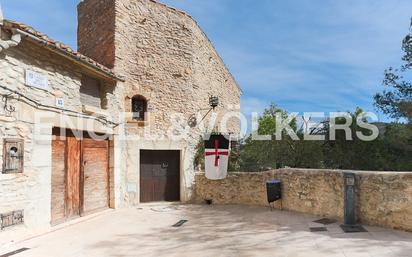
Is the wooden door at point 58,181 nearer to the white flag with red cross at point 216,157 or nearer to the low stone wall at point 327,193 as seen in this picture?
the white flag with red cross at point 216,157

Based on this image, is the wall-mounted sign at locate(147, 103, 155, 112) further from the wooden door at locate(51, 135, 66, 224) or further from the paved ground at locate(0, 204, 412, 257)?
the paved ground at locate(0, 204, 412, 257)

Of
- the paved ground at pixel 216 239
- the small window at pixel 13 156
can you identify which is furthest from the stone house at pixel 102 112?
A: the paved ground at pixel 216 239

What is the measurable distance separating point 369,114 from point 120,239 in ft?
31.5

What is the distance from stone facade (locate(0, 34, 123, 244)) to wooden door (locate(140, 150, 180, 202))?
131 inches

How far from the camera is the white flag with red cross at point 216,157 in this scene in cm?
1004

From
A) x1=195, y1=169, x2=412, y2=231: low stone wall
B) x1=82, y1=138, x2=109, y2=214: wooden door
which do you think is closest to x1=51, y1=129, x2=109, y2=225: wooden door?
x1=82, y1=138, x2=109, y2=214: wooden door

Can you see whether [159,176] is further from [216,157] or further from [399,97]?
[399,97]

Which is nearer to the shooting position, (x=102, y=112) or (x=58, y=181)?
(x=58, y=181)

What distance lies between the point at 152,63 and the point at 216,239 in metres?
6.76

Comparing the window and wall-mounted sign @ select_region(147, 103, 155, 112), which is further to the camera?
wall-mounted sign @ select_region(147, 103, 155, 112)

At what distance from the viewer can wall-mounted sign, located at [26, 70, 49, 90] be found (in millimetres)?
6215

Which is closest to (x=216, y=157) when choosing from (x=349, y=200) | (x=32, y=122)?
(x=349, y=200)

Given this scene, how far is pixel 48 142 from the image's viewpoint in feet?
22.0

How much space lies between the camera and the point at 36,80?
6422 mm
